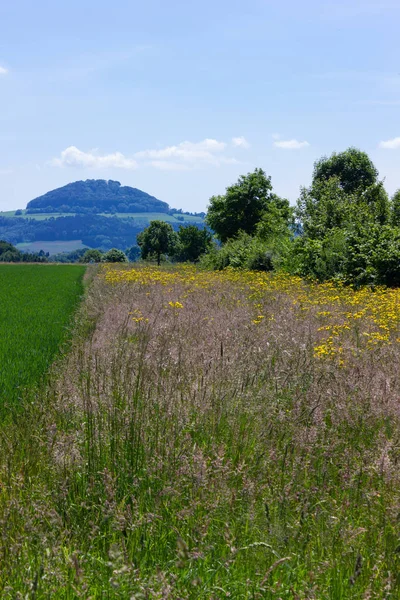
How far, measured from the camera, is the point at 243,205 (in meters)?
63.2

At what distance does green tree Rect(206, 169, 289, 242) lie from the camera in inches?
2475

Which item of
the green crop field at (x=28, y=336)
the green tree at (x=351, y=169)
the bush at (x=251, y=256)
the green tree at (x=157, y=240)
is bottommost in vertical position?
the green crop field at (x=28, y=336)

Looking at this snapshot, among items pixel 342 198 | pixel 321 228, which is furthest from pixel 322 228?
pixel 342 198

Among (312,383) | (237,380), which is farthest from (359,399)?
(237,380)

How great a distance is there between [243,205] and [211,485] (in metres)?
61.2

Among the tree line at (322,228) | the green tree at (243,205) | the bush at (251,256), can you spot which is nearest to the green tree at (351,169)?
the tree line at (322,228)

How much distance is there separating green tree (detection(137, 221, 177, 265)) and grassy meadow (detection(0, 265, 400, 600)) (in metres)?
88.8

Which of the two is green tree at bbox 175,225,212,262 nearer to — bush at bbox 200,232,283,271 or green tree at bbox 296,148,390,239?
green tree at bbox 296,148,390,239

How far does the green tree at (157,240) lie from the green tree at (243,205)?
31.2 meters

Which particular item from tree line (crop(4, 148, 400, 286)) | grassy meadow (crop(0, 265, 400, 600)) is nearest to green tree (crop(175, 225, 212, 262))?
tree line (crop(4, 148, 400, 286))

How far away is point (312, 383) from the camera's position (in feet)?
18.4

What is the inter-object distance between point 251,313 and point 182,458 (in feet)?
23.3

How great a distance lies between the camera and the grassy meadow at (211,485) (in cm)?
273

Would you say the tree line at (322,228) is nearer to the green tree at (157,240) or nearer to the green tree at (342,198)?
the green tree at (342,198)
